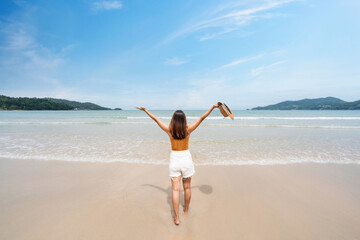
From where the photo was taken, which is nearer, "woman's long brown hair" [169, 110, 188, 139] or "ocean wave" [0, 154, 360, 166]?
"woman's long brown hair" [169, 110, 188, 139]

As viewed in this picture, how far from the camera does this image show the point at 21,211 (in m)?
3.28

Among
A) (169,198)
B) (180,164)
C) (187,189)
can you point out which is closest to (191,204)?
(169,198)

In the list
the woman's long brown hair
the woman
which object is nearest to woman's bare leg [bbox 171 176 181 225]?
the woman

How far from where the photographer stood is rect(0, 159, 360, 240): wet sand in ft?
9.07

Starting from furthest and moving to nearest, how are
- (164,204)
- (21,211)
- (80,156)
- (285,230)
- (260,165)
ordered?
(80,156) < (260,165) < (164,204) < (21,211) < (285,230)

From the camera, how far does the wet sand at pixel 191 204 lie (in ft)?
9.07

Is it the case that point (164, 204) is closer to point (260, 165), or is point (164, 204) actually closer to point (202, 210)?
point (202, 210)

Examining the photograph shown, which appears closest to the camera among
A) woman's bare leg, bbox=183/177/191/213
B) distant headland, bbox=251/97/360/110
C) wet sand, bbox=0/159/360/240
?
wet sand, bbox=0/159/360/240

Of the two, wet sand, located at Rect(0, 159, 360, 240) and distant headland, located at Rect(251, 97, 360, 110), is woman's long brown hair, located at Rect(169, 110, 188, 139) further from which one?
distant headland, located at Rect(251, 97, 360, 110)

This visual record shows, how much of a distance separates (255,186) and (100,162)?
5.61 meters

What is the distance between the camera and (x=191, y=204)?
140 inches

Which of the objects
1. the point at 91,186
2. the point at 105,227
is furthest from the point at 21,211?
the point at 105,227

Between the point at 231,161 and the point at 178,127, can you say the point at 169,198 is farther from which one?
the point at 231,161

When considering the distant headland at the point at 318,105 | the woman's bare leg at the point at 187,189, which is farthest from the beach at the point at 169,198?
the distant headland at the point at 318,105
